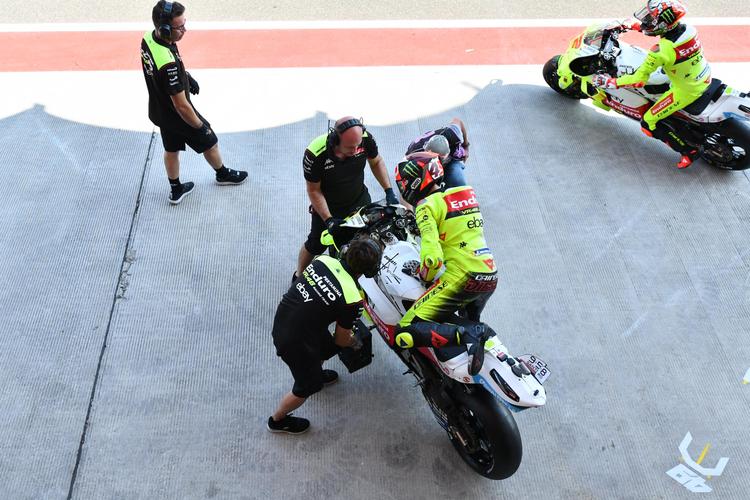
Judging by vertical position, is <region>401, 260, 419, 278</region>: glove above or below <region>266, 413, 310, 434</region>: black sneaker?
above

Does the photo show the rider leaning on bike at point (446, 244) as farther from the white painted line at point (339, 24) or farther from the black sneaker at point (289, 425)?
the white painted line at point (339, 24)

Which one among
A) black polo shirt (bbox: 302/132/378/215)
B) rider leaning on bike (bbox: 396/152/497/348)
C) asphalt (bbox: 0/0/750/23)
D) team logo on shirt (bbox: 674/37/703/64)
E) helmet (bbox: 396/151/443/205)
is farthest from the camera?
asphalt (bbox: 0/0/750/23)

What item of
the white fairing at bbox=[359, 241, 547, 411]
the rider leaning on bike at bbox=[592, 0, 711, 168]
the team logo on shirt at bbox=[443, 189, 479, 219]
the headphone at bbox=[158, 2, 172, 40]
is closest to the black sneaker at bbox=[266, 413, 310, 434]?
the white fairing at bbox=[359, 241, 547, 411]

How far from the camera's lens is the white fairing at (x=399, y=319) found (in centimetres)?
390

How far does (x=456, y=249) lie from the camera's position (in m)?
4.39

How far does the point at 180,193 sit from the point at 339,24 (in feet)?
12.7

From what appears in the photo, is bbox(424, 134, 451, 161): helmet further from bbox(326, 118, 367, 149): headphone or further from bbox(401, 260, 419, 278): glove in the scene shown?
bbox(401, 260, 419, 278): glove

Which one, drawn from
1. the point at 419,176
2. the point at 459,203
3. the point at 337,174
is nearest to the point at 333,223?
the point at 337,174

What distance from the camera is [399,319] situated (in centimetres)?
463

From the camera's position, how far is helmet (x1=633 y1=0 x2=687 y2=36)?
625 centimetres

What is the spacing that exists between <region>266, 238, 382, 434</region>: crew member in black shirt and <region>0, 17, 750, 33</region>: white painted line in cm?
575

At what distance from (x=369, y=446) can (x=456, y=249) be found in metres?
1.50

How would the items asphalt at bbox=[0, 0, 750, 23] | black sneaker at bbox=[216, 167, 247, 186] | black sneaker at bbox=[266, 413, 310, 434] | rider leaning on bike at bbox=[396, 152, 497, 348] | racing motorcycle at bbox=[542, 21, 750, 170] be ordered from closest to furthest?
1. rider leaning on bike at bbox=[396, 152, 497, 348]
2. black sneaker at bbox=[266, 413, 310, 434]
3. black sneaker at bbox=[216, 167, 247, 186]
4. racing motorcycle at bbox=[542, 21, 750, 170]
5. asphalt at bbox=[0, 0, 750, 23]

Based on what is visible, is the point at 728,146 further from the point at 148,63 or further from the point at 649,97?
the point at 148,63
